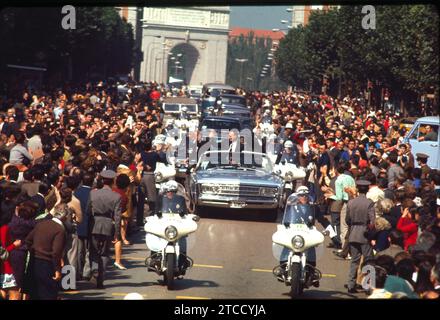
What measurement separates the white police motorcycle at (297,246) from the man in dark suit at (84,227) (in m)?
2.61

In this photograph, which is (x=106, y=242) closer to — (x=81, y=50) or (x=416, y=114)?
(x=416, y=114)

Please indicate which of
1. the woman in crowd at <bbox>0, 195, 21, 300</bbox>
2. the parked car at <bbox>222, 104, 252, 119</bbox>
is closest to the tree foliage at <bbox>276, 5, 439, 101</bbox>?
the parked car at <bbox>222, 104, 252, 119</bbox>

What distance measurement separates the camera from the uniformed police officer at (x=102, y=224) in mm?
16375

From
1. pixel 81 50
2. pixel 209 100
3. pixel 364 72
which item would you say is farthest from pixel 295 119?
pixel 81 50

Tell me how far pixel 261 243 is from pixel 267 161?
4.86 meters

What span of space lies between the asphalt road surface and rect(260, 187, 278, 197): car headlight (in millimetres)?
853

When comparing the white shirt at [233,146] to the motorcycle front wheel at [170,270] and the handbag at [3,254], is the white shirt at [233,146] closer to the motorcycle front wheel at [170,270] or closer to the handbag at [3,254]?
the motorcycle front wheel at [170,270]

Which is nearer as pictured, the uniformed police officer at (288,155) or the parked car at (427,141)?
the uniformed police officer at (288,155)

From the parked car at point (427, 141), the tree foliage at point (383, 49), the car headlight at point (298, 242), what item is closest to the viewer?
the car headlight at point (298, 242)

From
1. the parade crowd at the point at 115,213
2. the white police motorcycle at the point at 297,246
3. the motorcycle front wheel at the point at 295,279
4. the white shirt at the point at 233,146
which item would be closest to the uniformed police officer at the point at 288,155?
the parade crowd at the point at 115,213

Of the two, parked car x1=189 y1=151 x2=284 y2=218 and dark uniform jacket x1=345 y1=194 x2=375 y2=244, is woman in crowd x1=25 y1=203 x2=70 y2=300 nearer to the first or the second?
dark uniform jacket x1=345 y1=194 x2=375 y2=244

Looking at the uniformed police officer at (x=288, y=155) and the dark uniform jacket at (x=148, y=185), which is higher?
the uniformed police officer at (x=288, y=155)

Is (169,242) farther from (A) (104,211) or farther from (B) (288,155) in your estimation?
(B) (288,155)

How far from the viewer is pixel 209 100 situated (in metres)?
67.6
